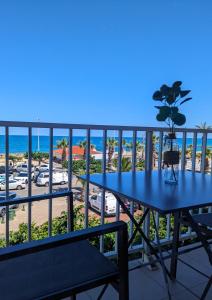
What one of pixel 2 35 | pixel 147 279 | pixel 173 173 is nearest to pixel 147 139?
pixel 173 173

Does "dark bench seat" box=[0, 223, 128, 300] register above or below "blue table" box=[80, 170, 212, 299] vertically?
below

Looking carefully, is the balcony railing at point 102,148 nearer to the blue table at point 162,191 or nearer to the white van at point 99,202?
the white van at point 99,202

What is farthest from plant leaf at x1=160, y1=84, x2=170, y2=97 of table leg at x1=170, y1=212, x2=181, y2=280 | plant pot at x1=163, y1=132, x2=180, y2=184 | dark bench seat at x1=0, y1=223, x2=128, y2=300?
dark bench seat at x1=0, y1=223, x2=128, y2=300

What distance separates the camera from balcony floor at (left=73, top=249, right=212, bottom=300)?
5.96ft

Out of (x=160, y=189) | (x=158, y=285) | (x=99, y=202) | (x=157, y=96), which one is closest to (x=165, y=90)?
(x=157, y=96)

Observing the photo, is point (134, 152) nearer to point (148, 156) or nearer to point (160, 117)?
point (148, 156)

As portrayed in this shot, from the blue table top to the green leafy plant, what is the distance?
0.40 m

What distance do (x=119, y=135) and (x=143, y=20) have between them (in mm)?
15838

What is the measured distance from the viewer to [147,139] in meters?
2.25

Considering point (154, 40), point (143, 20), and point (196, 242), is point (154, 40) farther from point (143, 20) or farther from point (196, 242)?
point (196, 242)

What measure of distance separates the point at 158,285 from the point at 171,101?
138 centimetres

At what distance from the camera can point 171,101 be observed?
5.31ft

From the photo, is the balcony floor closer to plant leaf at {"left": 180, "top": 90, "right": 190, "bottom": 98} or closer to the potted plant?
the potted plant

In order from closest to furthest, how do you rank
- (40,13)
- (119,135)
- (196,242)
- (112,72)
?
(119,135), (196,242), (40,13), (112,72)
